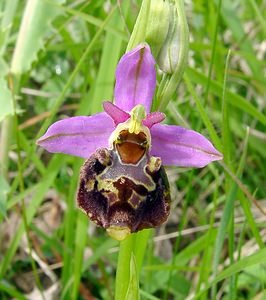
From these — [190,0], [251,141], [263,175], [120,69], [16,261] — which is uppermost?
[120,69]

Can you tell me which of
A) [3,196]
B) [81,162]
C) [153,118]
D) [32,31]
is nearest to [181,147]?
[153,118]

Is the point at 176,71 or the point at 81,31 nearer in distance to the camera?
the point at 176,71

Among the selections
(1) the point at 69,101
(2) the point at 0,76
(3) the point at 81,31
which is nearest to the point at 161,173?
(2) the point at 0,76

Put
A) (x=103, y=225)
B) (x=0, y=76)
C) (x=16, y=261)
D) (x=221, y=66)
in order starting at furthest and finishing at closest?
(x=221, y=66)
(x=16, y=261)
(x=0, y=76)
(x=103, y=225)

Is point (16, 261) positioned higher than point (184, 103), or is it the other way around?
point (184, 103)

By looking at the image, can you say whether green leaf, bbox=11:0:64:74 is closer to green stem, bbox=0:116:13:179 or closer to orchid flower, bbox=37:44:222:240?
green stem, bbox=0:116:13:179

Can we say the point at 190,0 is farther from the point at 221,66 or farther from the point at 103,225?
the point at 103,225

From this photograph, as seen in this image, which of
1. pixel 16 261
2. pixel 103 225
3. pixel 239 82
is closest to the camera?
pixel 103 225
